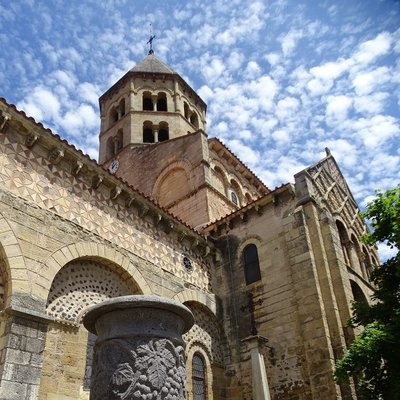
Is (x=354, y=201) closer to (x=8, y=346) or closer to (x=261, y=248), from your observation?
(x=261, y=248)

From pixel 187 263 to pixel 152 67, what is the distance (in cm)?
1553

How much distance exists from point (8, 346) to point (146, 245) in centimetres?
505

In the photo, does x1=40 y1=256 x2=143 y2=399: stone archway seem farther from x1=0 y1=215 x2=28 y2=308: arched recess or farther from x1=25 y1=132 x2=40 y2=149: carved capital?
x1=25 y1=132 x2=40 y2=149: carved capital

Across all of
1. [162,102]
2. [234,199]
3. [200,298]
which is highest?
[162,102]

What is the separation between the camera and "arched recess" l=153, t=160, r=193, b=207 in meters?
17.9

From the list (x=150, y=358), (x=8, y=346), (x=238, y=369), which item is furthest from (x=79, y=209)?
(x=238, y=369)

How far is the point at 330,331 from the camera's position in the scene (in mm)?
10836

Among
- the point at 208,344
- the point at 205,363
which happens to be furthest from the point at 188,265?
the point at 205,363

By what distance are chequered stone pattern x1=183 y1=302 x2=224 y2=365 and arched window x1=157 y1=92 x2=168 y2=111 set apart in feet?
44.2

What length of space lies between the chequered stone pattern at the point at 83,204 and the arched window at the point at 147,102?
12177mm

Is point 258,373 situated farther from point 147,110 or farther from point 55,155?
point 147,110

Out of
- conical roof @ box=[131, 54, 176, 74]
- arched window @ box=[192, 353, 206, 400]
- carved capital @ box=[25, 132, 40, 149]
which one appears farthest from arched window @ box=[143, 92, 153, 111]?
arched window @ box=[192, 353, 206, 400]

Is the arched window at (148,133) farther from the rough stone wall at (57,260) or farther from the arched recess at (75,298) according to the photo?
the arched recess at (75,298)

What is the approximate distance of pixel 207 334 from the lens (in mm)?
12562
